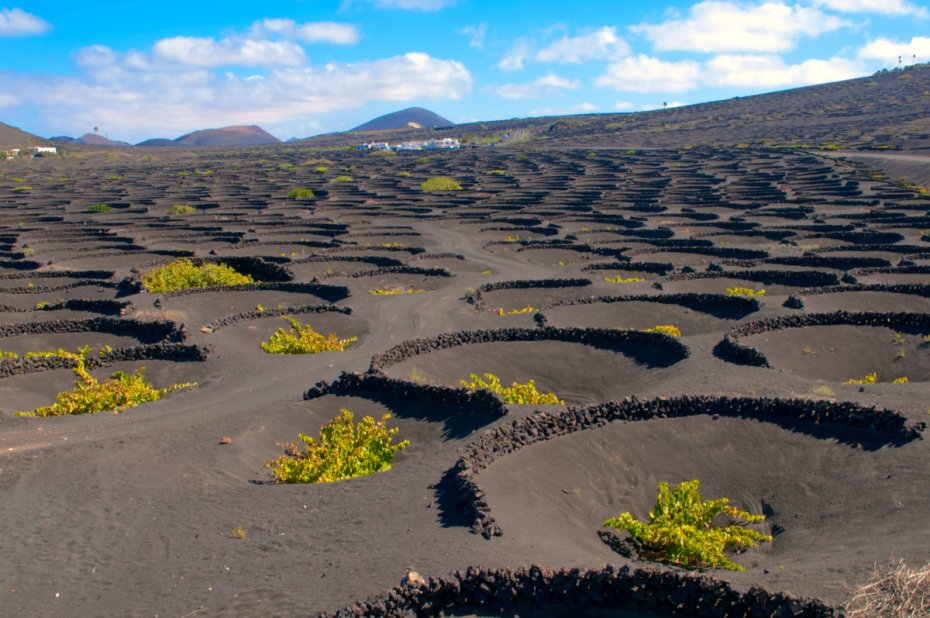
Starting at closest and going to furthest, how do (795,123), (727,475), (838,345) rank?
1. (727,475)
2. (838,345)
3. (795,123)

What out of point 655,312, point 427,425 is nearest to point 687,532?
point 427,425

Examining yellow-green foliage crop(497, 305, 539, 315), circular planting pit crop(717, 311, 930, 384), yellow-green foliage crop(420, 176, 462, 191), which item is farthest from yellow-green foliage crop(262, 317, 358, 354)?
yellow-green foliage crop(420, 176, 462, 191)

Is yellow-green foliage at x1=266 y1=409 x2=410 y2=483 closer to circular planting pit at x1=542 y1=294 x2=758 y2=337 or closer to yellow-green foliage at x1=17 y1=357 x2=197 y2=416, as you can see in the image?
yellow-green foliage at x1=17 y1=357 x2=197 y2=416

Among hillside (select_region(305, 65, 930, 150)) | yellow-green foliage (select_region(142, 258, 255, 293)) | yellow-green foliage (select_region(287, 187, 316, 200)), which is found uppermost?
hillside (select_region(305, 65, 930, 150))

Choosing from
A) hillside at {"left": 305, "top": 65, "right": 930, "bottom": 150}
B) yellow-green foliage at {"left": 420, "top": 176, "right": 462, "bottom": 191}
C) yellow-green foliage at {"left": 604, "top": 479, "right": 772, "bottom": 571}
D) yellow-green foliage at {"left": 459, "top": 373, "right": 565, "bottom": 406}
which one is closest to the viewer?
yellow-green foliage at {"left": 604, "top": 479, "right": 772, "bottom": 571}

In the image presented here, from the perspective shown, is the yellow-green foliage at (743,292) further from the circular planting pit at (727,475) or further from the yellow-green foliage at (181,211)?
the yellow-green foliage at (181,211)

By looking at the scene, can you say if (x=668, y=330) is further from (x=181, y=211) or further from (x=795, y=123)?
(x=795, y=123)
